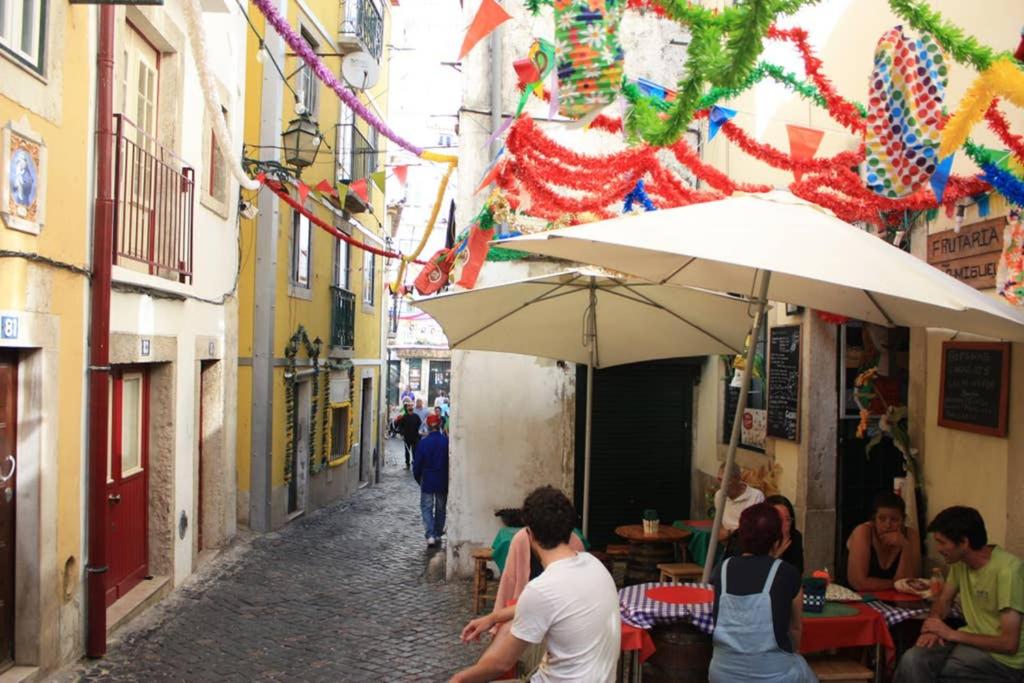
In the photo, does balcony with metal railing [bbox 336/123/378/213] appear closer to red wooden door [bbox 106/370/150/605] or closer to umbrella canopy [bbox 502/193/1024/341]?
red wooden door [bbox 106/370/150/605]

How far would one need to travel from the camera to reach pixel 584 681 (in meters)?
3.21

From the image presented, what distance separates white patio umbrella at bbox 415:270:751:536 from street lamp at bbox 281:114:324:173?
5222 millimetres

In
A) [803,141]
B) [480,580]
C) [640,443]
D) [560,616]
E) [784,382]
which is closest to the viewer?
[560,616]

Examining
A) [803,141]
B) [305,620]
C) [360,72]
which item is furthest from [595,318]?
[360,72]

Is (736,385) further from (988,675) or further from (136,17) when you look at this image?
(136,17)

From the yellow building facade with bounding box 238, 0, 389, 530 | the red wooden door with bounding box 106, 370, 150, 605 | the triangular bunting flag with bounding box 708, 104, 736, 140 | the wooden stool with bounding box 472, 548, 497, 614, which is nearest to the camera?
the triangular bunting flag with bounding box 708, 104, 736, 140

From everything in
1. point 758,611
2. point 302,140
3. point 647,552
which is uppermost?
point 302,140

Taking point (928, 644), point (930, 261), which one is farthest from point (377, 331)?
point (928, 644)

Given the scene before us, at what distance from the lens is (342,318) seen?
55.4ft

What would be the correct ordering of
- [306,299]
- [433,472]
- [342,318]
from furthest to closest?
[342,318], [306,299], [433,472]

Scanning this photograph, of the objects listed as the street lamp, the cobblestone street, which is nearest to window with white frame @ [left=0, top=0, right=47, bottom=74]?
the cobblestone street

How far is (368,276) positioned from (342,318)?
3.67 meters

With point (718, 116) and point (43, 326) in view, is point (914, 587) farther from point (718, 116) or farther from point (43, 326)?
point (43, 326)

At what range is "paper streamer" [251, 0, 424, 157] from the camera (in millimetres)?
6262
